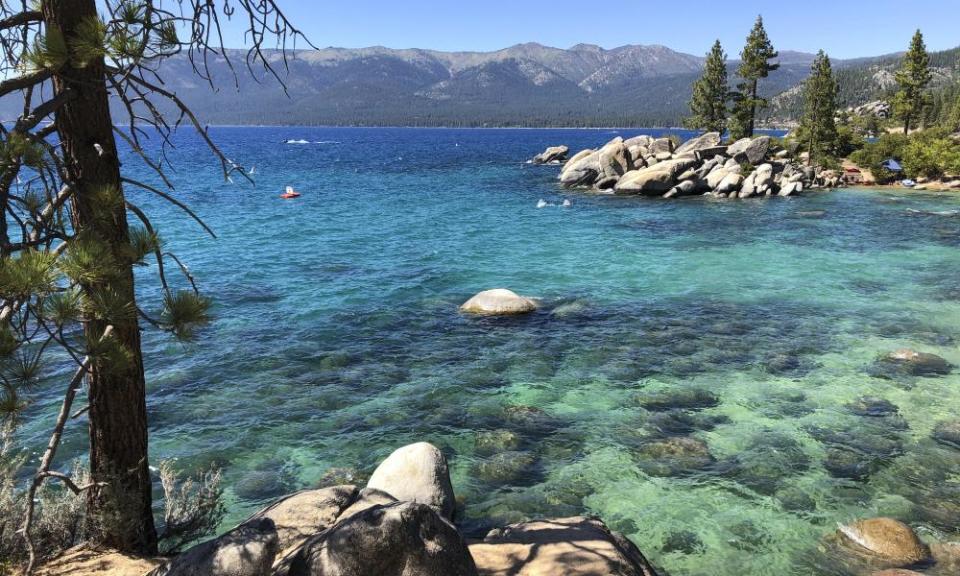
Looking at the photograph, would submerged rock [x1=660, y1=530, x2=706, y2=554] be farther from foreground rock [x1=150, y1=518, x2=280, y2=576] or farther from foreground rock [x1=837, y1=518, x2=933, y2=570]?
foreground rock [x1=150, y1=518, x2=280, y2=576]

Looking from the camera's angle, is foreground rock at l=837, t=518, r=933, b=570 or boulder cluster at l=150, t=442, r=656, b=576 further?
foreground rock at l=837, t=518, r=933, b=570

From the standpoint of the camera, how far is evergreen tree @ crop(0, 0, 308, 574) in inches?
179

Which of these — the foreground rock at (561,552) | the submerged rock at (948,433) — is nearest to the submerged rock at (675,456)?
the foreground rock at (561,552)

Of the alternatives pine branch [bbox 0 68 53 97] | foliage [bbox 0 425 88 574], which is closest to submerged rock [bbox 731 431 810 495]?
foliage [bbox 0 425 88 574]

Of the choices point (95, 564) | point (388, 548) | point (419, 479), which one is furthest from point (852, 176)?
point (95, 564)

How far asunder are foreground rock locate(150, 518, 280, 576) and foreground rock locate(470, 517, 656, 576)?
7.43ft

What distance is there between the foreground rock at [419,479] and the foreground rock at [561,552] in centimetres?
185

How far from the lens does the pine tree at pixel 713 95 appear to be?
74562 mm

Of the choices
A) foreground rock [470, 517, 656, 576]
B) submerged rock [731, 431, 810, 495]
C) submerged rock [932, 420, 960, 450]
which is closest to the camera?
foreground rock [470, 517, 656, 576]

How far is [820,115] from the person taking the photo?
6181 cm

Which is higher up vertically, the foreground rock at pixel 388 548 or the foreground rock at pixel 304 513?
the foreground rock at pixel 388 548

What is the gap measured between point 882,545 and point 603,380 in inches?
277

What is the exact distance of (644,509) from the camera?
404 inches

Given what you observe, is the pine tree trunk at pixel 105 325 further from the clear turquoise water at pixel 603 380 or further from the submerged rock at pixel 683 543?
the submerged rock at pixel 683 543
